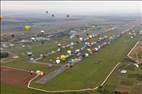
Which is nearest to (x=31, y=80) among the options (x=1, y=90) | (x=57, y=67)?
(x=1, y=90)

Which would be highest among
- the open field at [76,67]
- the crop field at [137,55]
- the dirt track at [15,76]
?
the crop field at [137,55]

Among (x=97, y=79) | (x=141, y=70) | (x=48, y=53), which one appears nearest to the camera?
(x=97, y=79)

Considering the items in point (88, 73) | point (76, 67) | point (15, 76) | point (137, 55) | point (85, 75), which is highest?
point (137, 55)

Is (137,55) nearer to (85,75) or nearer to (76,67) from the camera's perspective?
(76,67)

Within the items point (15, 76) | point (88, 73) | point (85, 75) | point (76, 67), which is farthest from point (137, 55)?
point (15, 76)

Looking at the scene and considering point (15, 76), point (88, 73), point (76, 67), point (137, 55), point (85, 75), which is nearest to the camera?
point (85, 75)

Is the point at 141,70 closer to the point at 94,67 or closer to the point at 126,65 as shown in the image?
the point at 126,65

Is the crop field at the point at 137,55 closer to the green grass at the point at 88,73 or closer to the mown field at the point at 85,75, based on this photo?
the mown field at the point at 85,75

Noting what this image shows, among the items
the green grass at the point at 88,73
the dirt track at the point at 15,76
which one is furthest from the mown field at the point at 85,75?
the dirt track at the point at 15,76
